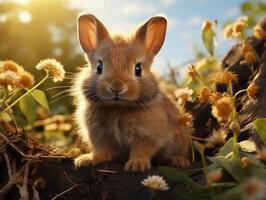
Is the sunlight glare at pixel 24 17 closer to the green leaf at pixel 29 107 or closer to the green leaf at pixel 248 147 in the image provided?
the green leaf at pixel 29 107

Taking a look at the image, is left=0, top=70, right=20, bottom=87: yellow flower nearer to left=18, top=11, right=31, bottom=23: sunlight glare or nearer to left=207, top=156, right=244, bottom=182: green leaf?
left=207, top=156, right=244, bottom=182: green leaf

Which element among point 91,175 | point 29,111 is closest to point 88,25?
point 29,111

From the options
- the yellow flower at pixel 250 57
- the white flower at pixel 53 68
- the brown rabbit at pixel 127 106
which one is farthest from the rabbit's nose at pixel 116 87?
the yellow flower at pixel 250 57

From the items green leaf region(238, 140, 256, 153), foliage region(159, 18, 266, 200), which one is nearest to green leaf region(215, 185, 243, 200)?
foliage region(159, 18, 266, 200)

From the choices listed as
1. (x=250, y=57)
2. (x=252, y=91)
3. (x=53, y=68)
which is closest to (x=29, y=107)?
(x=53, y=68)

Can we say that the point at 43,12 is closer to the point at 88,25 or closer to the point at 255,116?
the point at 88,25

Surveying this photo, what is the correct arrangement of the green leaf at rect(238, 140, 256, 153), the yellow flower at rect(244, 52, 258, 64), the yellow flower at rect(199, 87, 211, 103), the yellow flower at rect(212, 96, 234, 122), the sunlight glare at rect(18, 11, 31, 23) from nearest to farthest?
the green leaf at rect(238, 140, 256, 153), the yellow flower at rect(212, 96, 234, 122), the yellow flower at rect(199, 87, 211, 103), the yellow flower at rect(244, 52, 258, 64), the sunlight glare at rect(18, 11, 31, 23)
